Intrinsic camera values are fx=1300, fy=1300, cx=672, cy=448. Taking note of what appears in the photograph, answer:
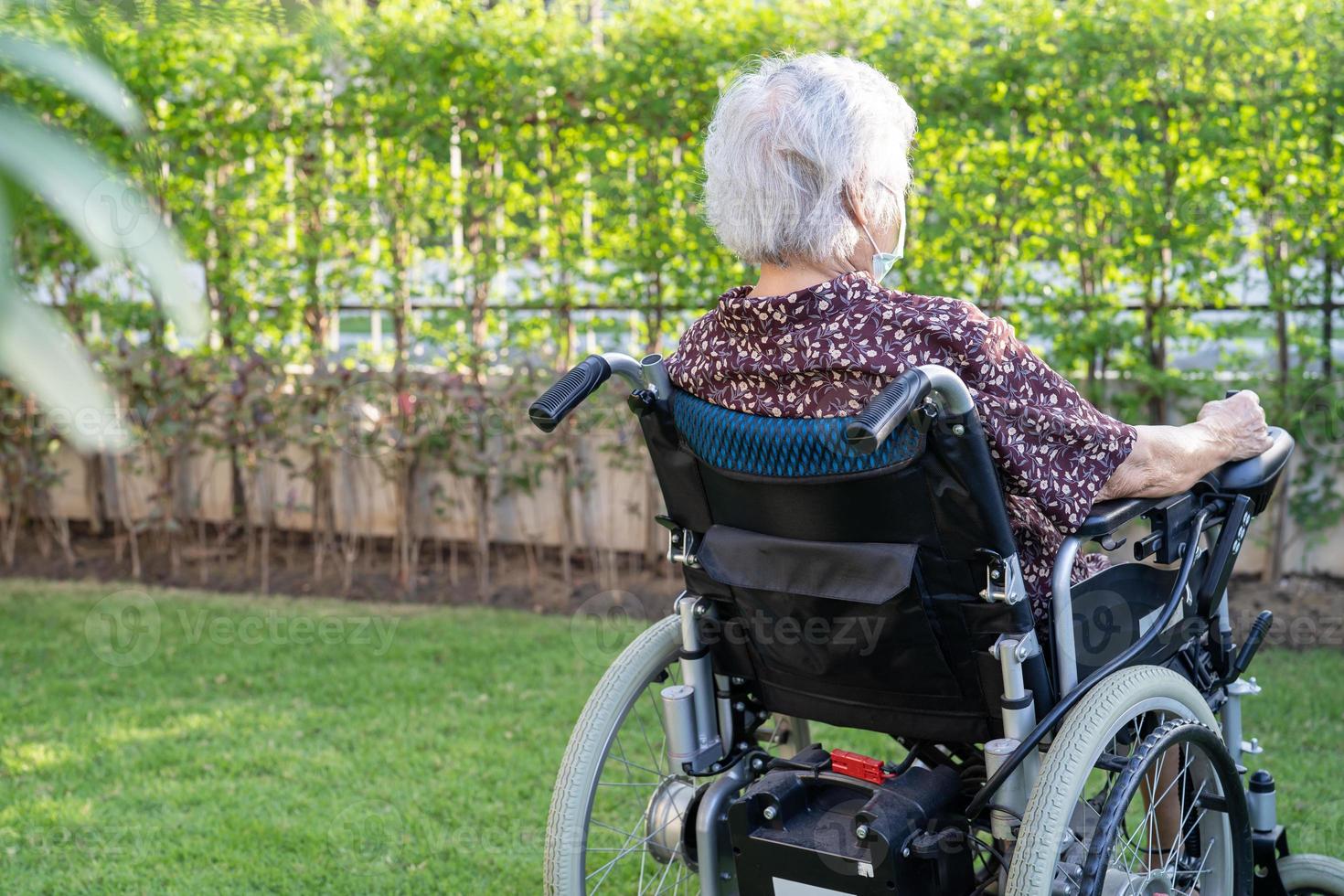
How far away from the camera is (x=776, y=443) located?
5.58 feet

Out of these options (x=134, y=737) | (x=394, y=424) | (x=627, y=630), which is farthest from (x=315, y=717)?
(x=394, y=424)

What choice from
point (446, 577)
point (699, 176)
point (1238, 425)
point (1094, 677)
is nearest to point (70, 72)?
point (1094, 677)

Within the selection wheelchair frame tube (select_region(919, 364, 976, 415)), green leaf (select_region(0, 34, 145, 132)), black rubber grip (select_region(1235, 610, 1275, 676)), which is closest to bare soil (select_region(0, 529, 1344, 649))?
black rubber grip (select_region(1235, 610, 1275, 676))

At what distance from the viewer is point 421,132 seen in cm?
463

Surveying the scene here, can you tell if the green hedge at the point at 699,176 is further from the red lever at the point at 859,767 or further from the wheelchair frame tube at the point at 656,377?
the red lever at the point at 859,767

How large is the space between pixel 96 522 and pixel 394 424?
159cm

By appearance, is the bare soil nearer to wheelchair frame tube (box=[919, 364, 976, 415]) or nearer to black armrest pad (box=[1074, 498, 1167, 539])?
black armrest pad (box=[1074, 498, 1167, 539])

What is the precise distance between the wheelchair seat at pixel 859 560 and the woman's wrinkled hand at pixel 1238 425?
0.45 m

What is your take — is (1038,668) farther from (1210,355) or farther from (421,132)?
(421,132)

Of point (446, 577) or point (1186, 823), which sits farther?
point (446, 577)

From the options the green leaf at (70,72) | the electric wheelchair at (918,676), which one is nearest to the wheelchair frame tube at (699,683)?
the electric wheelchair at (918,676)

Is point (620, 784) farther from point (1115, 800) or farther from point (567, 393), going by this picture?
point (1115, 800)

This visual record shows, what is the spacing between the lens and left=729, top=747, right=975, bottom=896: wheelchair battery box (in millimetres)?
1669

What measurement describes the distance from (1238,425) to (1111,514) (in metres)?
0.35
